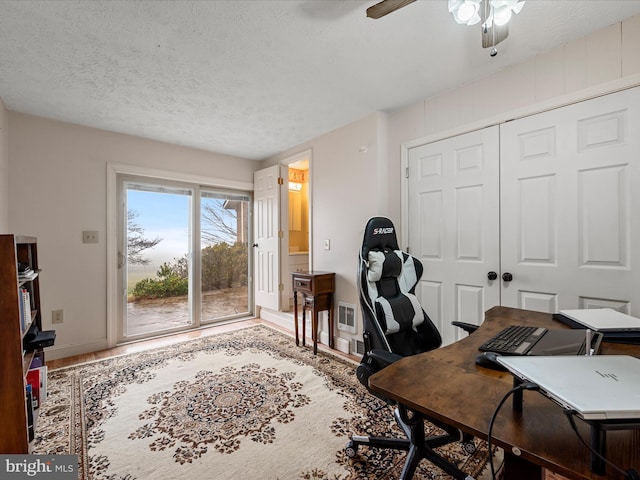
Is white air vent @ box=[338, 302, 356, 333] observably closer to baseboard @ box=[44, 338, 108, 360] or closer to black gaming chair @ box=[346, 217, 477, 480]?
black gaming chair @ box=[346, 217, 477, 480]

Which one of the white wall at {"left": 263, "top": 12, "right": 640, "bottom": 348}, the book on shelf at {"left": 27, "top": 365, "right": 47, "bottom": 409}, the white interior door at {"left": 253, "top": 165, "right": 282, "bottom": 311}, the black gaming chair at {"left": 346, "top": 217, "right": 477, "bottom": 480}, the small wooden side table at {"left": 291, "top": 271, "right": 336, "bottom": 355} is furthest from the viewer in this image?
the white interior door at {"left": 253, "top": 165, "right": 282, "bottom": 311}

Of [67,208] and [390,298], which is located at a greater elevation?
[67,208]

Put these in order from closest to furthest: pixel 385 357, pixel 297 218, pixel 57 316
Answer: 1. pixel 385 357
2. pixel 57 316
3. pixel 297 218

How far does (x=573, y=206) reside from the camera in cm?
190

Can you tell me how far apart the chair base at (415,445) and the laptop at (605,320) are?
717 mm

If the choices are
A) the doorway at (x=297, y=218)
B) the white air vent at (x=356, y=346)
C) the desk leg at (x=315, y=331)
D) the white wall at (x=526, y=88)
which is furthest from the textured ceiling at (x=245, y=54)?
the white air vent at (x=356, y=346)

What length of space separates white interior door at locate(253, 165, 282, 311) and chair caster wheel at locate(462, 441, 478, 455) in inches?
108

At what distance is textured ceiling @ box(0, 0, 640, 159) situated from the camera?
161 centimetres

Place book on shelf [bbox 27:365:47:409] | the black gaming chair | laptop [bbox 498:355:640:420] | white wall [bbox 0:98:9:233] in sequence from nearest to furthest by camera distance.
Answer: laptop [bbox 498:355:640:420], the black gaming chair, book on shelf [bbox 27:365:47:409], white wall [bbox 0:98:9:233]

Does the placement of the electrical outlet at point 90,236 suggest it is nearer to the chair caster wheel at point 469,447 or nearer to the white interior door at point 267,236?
the white interior door at point 267,236

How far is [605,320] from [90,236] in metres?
4.15

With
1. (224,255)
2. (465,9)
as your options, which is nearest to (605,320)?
(465,9)

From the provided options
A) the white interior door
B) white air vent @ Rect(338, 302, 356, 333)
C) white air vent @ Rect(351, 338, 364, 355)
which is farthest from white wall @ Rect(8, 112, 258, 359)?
white air vent @ Rect(351, 338, 364, 355)

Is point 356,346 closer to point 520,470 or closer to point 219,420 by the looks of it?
point 219,420
